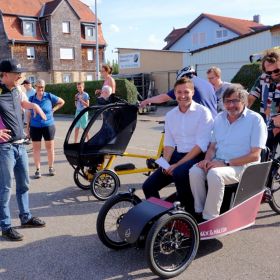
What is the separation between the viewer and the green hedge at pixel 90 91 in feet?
66.0

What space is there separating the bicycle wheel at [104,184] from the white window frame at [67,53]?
39585mm

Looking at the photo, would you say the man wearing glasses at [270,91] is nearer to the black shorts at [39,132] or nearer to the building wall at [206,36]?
the black shorts at [39,132]

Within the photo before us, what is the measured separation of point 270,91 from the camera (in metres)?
4.95

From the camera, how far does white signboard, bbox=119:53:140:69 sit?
107 feet

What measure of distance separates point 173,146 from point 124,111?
1672 mm

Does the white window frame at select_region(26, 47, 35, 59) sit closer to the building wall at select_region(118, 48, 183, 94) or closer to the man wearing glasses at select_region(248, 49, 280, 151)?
the building wall at select_region(118, 48, 183, 94)

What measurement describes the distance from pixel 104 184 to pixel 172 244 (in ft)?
8.21

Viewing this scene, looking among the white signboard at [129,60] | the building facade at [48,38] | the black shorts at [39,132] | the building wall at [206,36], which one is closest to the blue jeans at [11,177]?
the black shorts at [39,132]

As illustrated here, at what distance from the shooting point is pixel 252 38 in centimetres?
2088

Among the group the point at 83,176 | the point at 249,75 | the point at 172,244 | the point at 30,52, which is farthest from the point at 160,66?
the point at 172,244

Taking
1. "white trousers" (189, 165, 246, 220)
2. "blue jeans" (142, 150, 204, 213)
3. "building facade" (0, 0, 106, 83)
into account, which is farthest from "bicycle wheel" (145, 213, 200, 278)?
"building facade" (0, 0, 106, 83)

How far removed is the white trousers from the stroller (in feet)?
7.29

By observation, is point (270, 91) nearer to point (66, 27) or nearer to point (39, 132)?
point (39, 132)

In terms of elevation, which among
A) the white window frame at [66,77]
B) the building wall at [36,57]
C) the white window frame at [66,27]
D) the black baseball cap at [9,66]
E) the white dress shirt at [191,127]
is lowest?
the white dress shirt at [191,127]
